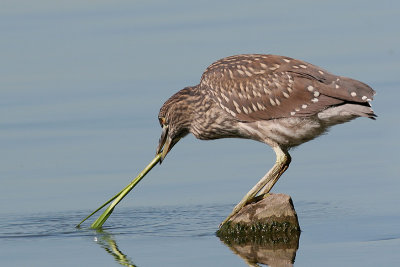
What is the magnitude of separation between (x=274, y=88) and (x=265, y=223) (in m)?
1.43

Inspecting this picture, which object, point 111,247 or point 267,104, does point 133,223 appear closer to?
point 111,247

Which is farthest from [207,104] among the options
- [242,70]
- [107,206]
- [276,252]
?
[276,252]

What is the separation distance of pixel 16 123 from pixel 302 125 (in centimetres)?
481

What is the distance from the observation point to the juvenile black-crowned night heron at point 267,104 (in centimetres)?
1289

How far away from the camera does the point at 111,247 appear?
40.5 ft

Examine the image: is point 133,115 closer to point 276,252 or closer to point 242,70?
point 242,70

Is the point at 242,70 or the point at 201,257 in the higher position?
the point at 242,70

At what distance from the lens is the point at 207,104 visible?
13852 mm

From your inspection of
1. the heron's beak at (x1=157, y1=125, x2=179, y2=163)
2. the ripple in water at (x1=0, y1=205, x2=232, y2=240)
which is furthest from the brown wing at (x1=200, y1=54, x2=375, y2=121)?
the ripple in water at (x1=0, y1=205, x2=232, y2=240)

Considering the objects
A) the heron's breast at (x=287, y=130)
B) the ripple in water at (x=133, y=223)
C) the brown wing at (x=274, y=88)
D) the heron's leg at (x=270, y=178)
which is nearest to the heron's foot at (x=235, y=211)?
the heron's leg at (x=270, y=178)

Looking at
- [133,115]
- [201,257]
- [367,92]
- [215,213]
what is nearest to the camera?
[201,257]

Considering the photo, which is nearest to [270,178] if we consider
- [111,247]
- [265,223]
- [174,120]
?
[265,223]

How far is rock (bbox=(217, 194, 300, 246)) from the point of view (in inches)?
498

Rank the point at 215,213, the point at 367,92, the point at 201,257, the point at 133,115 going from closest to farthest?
the point at 201,257 → the point at 367,92 → the point at 215,213 → the point at 133,115
